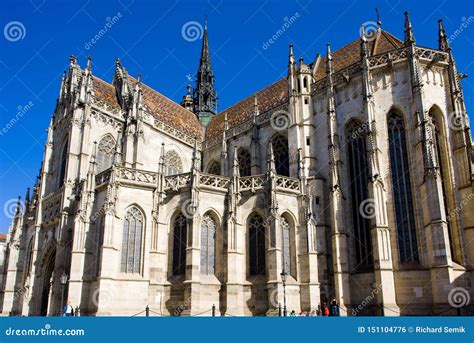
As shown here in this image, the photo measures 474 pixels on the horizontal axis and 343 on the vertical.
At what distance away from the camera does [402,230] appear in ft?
67.1

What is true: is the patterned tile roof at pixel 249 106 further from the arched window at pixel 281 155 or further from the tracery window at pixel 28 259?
the tracery window at pixel 28 259

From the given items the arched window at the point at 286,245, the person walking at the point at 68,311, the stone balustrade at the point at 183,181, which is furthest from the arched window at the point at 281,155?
the person walking at the point at 68,311

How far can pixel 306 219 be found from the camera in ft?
71.6

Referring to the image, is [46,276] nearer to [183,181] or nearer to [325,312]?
Result: [183,181]

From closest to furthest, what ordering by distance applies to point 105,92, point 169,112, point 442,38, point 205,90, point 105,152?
point 442,38
point 105,152
point 105,92
point 169,112
point 205,90

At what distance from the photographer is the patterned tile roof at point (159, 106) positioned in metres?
29.9

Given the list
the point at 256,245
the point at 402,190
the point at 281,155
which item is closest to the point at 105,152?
the point at 281,155

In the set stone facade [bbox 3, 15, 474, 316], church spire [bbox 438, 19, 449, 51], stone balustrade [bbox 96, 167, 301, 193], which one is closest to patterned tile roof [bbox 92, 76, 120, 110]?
stone facade [bbox 3, 15, 474, 316]

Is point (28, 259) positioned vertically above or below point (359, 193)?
below

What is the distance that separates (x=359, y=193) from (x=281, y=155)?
674 cm

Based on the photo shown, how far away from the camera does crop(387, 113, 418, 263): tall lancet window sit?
792 inches

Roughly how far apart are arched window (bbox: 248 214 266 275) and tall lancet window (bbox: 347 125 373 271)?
479 centimetres

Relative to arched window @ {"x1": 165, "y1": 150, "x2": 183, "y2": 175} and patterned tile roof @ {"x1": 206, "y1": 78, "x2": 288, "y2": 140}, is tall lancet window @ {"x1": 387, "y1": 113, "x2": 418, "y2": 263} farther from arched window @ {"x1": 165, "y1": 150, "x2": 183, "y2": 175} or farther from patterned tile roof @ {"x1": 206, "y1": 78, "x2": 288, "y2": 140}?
arched window @ {"x1": 165, "y1": 150, "x2": 183, "y2": 175}

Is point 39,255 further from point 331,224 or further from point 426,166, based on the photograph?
point 426,166
